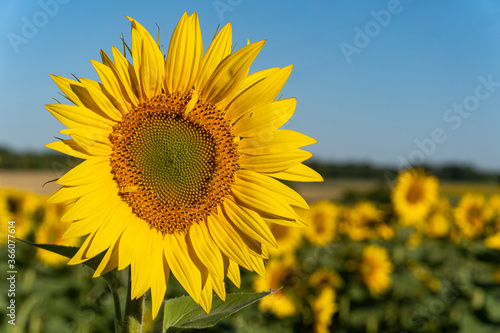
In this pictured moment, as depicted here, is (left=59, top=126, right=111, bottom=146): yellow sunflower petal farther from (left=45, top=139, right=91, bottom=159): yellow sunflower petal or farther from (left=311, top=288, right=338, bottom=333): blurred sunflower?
(left=311, top=288, right=338, bottom=333): blurred sunflower

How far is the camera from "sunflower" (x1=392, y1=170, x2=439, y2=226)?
7918mm

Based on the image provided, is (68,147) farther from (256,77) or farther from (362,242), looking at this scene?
(362,242)

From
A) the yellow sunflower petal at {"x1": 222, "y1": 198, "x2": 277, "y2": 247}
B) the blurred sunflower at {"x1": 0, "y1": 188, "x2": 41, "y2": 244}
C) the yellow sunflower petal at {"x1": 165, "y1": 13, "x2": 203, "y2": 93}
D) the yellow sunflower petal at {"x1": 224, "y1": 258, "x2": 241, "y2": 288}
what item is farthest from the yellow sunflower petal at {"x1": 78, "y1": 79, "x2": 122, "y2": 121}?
the blurred sunflower at {"x1": 0, "y1": 188, "x2": 41, "y2": 244}

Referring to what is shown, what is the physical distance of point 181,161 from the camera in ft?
6.39

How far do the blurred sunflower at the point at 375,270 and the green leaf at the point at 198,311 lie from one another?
20.0 ft

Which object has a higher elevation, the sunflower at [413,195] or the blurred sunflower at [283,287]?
the sunflower at [413,195]

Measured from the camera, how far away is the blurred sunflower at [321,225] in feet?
28.4

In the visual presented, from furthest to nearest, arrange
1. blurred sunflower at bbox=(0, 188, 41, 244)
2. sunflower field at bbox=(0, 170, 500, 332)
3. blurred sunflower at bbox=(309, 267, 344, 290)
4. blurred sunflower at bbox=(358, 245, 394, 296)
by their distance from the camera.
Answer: blurred sunflower at bbox=(358, 245, 394, 296)
blurred sunflower at bbox=(0, 188, 41, 244)
blurred sunflower at bbox=(309, 267, 344, 290)
sunflower field at bbox=(0, 170, 500, 332)

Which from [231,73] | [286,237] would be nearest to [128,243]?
[231,73]

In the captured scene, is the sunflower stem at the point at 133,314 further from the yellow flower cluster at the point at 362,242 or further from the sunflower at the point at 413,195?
the sunflower at the point at 413,195

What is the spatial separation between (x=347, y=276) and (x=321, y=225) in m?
1.53

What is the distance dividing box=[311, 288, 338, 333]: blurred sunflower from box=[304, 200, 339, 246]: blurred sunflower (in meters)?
1.65

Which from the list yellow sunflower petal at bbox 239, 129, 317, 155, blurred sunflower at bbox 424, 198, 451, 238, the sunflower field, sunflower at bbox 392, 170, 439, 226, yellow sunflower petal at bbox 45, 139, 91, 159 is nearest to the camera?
yellow sunflower petal at bbox 45, 139, 91, 159

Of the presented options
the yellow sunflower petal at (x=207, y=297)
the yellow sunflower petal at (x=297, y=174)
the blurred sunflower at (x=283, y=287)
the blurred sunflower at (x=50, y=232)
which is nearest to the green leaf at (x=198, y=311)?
the yellow sunflower petal at (x=207, y=297)
